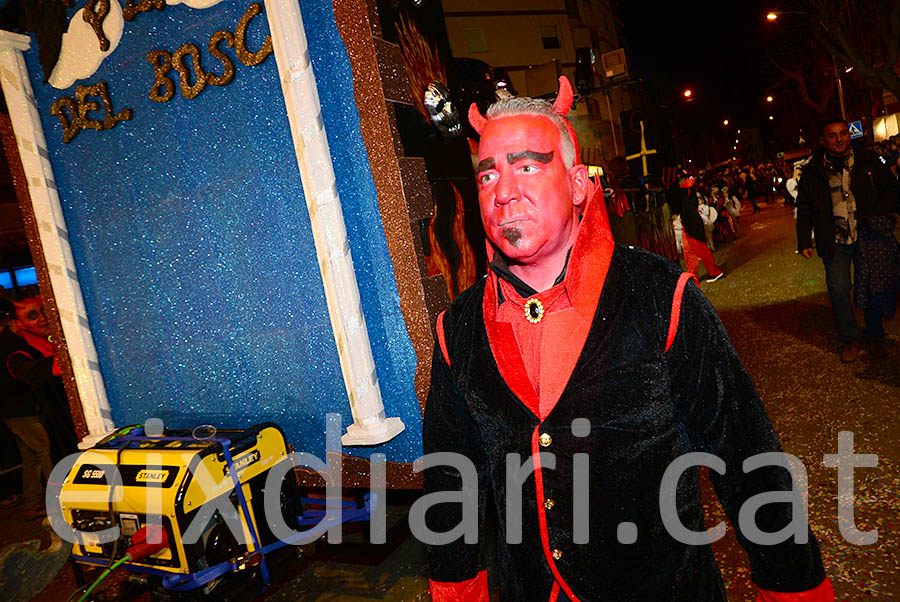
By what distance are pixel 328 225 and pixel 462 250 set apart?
1.18 metres

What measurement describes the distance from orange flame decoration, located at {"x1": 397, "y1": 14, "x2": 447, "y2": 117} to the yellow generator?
2.44 m

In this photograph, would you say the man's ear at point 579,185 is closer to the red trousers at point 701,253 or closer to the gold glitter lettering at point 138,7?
the gold glitter lettering at point 138,7

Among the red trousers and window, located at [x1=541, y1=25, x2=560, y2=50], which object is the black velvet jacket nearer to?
the red trousers

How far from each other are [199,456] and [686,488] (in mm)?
2618

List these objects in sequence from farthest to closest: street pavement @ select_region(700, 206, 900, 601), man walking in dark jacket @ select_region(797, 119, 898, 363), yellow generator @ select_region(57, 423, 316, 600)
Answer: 1. man walking in dark jacket @ select_region(797, 119, 898, 363)
2. yellow generator @ select_region(57, 423, 316, 600)
3. street pavement @ select_region(700, 206, 900, 601)

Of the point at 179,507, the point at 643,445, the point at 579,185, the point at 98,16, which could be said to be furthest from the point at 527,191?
the point at 98,16

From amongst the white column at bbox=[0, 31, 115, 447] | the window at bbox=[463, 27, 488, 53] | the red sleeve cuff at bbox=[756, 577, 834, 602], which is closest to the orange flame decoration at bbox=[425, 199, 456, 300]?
the red sleeve cuff at bbox=[756, 577, 834, 602]

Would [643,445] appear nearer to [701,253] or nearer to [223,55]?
[223,55]

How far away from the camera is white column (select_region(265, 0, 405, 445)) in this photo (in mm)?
3365

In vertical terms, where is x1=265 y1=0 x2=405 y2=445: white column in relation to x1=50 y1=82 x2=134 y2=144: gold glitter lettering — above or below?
below

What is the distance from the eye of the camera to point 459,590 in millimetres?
1796

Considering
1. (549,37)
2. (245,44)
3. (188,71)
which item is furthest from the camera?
(549,37)

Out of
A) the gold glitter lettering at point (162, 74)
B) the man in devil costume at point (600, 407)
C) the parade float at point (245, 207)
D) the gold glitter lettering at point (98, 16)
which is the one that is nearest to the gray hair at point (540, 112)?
the man in devil costume at point (600, 407)

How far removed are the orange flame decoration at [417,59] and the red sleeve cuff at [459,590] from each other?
290 centimetres
